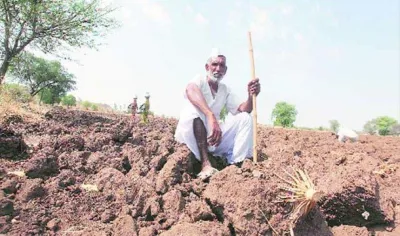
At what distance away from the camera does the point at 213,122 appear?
3699 millimetres

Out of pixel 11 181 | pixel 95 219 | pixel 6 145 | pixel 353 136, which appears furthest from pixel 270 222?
pixel 353 136

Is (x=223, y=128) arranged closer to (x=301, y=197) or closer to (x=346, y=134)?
(x=301, y=197)

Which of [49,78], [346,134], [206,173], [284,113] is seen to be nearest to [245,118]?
[206,173]

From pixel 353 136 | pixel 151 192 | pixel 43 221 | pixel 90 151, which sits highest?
pixel 353 136

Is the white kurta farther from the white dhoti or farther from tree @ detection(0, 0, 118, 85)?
tree @ detection(0, 0, 118, 85)

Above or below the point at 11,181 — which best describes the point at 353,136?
above

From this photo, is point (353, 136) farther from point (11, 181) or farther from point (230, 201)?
point (11, 181)

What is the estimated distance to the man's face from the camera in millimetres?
4023

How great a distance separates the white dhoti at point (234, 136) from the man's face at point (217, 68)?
426 mm

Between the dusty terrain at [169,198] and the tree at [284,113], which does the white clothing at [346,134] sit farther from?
the tree at [284,113]

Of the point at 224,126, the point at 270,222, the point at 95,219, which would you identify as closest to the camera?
the point at 270,222

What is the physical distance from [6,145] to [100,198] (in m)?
1.75

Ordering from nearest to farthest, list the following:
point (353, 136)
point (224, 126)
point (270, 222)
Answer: point (270, 222)
point (224, 126)
point (353, 136)

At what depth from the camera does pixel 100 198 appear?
3.21 meters
